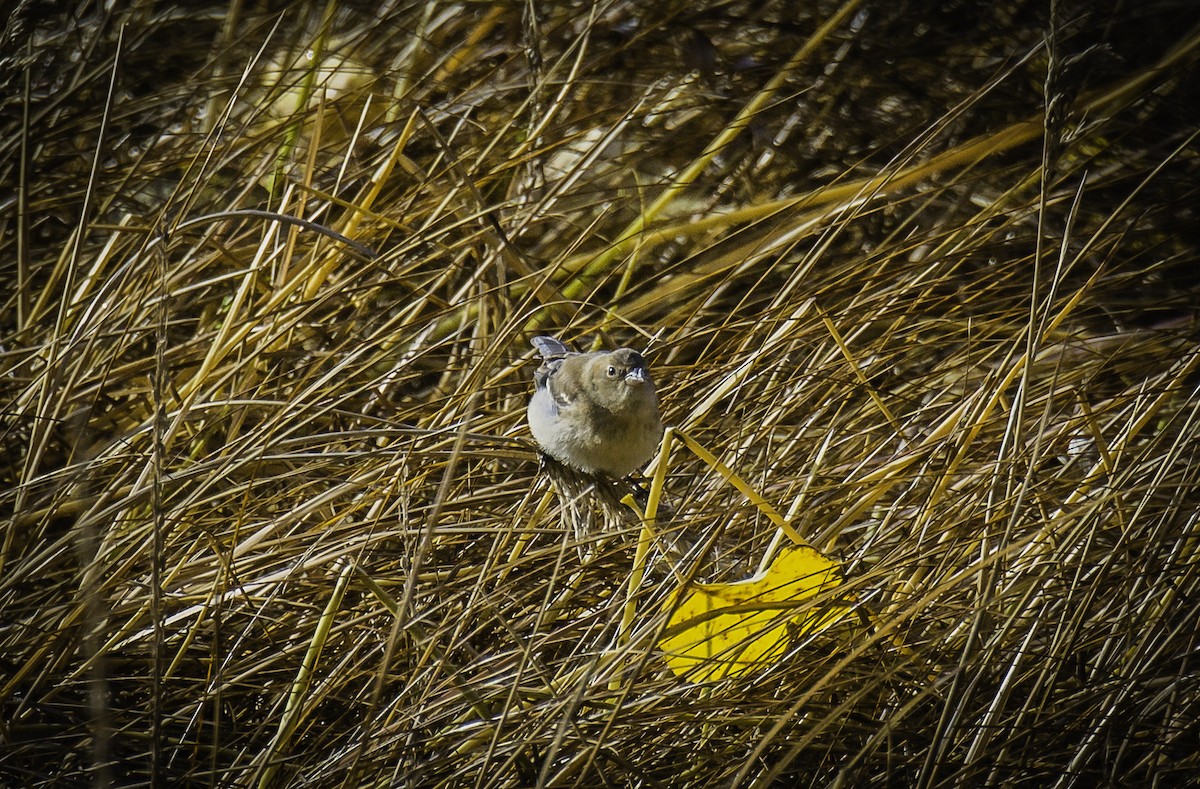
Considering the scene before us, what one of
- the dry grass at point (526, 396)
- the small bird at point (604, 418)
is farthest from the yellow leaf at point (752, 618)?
the small bird at point (604, 418)

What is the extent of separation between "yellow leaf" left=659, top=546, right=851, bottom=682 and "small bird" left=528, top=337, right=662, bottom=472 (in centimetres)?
48

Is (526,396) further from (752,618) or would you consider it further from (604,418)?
(752,618)

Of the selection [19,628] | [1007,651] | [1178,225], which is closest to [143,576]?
[19,628]

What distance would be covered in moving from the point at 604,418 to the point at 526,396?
0.62m

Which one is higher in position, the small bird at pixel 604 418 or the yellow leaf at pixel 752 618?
the small bird at pixel 604 418

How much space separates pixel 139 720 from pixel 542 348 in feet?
4.34

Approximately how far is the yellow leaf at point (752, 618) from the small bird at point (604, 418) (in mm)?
479

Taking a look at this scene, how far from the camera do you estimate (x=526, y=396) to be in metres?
2.89

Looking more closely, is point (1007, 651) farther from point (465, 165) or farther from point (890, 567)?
point (465, 165)

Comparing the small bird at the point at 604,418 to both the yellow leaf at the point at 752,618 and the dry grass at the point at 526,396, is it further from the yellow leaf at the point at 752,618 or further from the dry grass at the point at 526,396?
the yellow leaf at the point at 752,618

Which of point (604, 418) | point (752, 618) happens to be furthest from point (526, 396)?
point (752, 618)

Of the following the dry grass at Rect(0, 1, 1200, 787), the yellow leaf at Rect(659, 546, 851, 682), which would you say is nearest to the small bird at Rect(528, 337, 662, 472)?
the dry grass at Rect(0, 1, 1200, 787)

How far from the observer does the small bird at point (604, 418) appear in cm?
229

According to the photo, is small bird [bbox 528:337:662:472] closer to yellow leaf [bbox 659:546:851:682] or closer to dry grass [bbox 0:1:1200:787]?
dry grass [bbox 0:1:1200:787]
